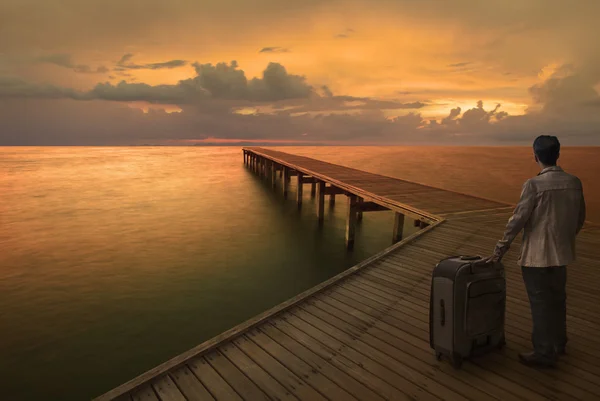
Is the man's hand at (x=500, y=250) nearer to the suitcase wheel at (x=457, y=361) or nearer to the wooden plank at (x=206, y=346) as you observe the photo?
the suitcase wheel at (x=457, y=361)

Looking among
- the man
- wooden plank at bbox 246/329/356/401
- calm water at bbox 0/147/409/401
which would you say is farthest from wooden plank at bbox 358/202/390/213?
the man

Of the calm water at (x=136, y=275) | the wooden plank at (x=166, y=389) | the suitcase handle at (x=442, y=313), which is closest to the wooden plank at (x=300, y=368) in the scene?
the wooden plank at (x=166, y=389)

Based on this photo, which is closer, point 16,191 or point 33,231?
point 33,231

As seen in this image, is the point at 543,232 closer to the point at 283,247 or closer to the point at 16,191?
the point at 283,247

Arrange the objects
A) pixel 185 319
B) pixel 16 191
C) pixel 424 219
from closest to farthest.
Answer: pixel 185 319 < pixel 424 219 < pixel 16 191

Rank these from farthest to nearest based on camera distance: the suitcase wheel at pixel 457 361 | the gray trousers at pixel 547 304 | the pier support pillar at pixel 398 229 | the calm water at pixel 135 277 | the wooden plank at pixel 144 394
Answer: the pier support pillar at pixel 398 229 < the calm water at pixel 135 277 < the suitcase wheel at pixel 457 361 < the wooden plank at pixel 144 394 < the gray trousers at pixel 547 304

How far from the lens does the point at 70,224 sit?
18906mm

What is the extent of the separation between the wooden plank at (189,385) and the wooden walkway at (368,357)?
0.04 feet

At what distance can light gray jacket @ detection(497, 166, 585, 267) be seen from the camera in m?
3.04

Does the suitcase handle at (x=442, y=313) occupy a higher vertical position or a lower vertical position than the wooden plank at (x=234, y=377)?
higher

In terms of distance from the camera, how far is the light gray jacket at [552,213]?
3043 millimetres

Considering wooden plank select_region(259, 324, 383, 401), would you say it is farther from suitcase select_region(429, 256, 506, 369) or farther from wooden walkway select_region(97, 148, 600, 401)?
suitcase select_region(429, 256, 506, 369)

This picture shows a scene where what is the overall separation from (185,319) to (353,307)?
529 centimetres

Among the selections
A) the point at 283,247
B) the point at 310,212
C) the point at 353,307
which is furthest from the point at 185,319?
Answer: the point at 310,212
